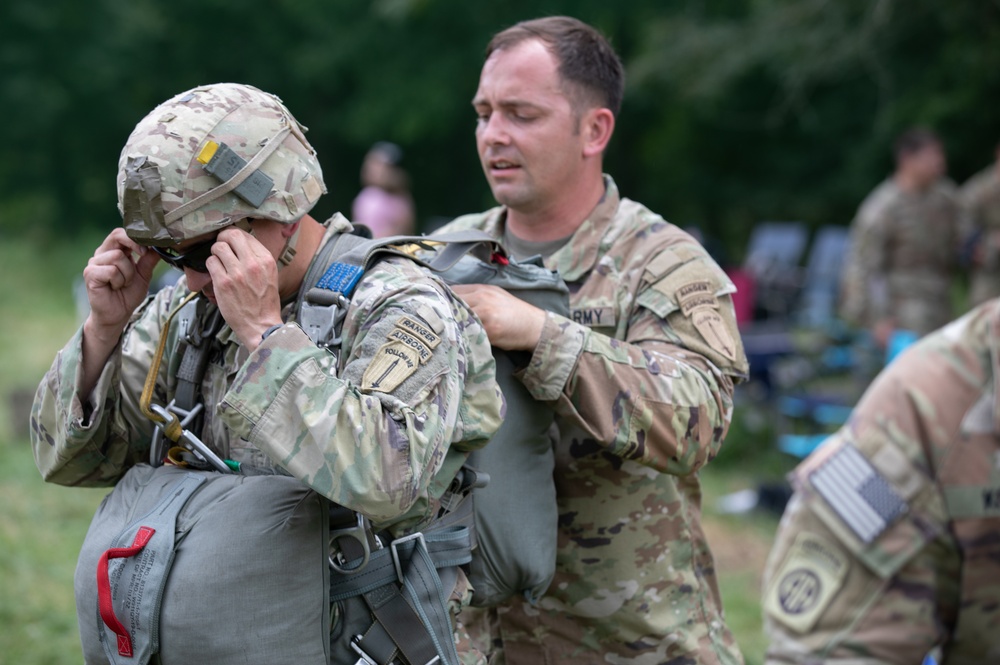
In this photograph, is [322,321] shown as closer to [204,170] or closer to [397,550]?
[204,170]

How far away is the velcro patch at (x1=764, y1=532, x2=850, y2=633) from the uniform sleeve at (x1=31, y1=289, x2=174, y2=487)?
1.49m

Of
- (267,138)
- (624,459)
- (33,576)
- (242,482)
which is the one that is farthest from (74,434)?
(33,576)

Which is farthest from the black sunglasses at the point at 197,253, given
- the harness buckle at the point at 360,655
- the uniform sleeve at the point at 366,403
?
the harness buckle at the point at 360,655

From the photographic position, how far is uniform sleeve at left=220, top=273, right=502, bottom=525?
190 centimetres

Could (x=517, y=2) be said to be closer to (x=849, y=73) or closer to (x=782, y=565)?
(x=849, y=73)

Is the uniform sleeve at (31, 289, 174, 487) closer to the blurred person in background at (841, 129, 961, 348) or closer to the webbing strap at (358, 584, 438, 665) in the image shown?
the webbing strap at (358, 584, 438, 665)

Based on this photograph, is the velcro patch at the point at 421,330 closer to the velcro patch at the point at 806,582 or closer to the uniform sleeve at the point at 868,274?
the velcro patch at the point at 806,582

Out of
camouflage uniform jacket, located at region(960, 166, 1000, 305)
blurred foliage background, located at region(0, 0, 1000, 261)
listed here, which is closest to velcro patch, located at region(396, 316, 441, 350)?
camouflage uniform jacket, located at region(960, 166, 1000, 305)

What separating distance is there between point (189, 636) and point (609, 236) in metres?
1.50

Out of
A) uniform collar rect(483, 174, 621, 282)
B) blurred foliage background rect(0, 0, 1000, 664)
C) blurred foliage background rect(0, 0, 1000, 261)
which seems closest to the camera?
uniform collar rect(483, 174, 621, 282)

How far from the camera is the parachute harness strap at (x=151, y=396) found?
225cm

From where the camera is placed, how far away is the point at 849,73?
15531 millimetres

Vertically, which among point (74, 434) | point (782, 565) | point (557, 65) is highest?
point (557, 65)

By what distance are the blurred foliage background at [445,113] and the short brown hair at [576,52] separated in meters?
3.32
